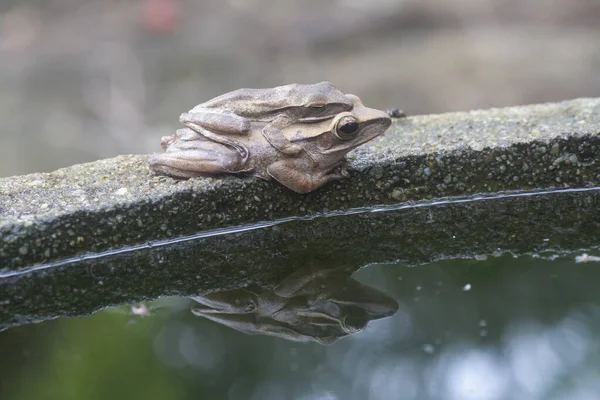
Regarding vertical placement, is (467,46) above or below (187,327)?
above

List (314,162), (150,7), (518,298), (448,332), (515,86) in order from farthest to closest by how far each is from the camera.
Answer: (150,7) < (515,86) < (314,162) < (518,298) < (448,332)

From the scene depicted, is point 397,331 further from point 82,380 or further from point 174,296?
point 82,380

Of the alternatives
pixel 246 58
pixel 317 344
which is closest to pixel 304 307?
pixel 317 344

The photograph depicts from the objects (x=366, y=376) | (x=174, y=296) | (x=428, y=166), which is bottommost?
(x=366, y=376)

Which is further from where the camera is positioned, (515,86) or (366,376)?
(515,86)

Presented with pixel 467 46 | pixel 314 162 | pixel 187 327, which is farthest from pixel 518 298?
pixel 467 46

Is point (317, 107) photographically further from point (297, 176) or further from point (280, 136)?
point (297, 176)

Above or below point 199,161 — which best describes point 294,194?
below
